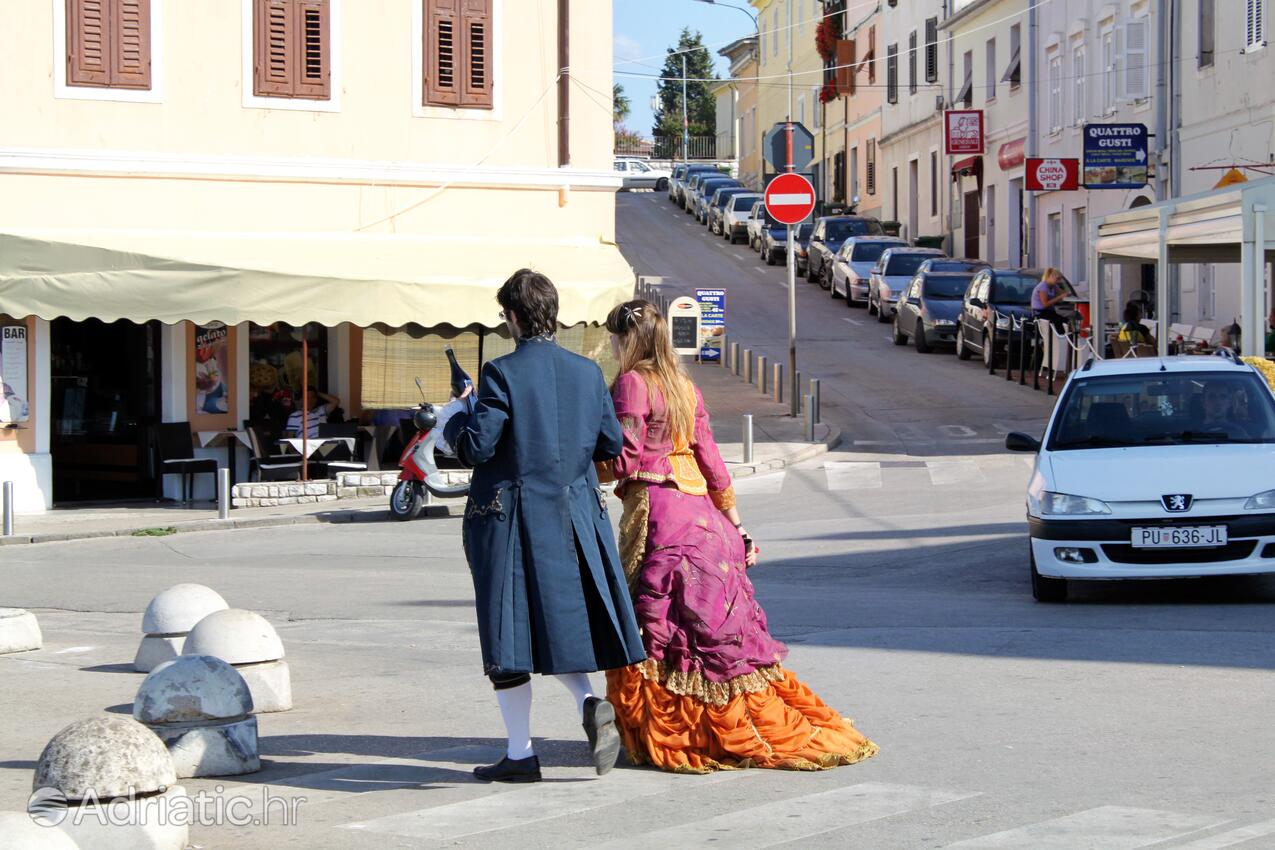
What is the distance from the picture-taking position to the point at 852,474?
20438 millimetres

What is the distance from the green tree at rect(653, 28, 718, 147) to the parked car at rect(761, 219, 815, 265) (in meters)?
51.4

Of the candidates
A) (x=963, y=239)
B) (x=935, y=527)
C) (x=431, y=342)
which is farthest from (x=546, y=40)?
(x=963, y=239)

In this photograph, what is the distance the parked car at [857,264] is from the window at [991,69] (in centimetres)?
565

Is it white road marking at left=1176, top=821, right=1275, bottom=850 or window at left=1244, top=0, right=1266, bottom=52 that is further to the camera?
window at left=1244, top=0, right=1266, bottom=52

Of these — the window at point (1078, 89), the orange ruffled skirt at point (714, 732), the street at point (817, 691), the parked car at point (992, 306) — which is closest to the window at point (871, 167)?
the window at point (1078, 89)

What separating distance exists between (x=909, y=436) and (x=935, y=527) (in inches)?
333

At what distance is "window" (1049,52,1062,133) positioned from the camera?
40.6 metres

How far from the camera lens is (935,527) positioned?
1567 cm

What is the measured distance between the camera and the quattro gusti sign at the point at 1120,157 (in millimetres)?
31291

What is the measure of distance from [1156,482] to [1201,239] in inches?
353

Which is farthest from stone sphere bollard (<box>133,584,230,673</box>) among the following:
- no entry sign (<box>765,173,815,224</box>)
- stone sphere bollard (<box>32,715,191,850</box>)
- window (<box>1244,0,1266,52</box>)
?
window (<box>1244,0,1266,52</box>)

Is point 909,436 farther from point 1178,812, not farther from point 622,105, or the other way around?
point 622,105

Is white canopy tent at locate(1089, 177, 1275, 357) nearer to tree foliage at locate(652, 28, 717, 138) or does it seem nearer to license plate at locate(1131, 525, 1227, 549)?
license plate at locate(1131, 525, 1227, 549)

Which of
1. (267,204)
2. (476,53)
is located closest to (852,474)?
(476,53)
